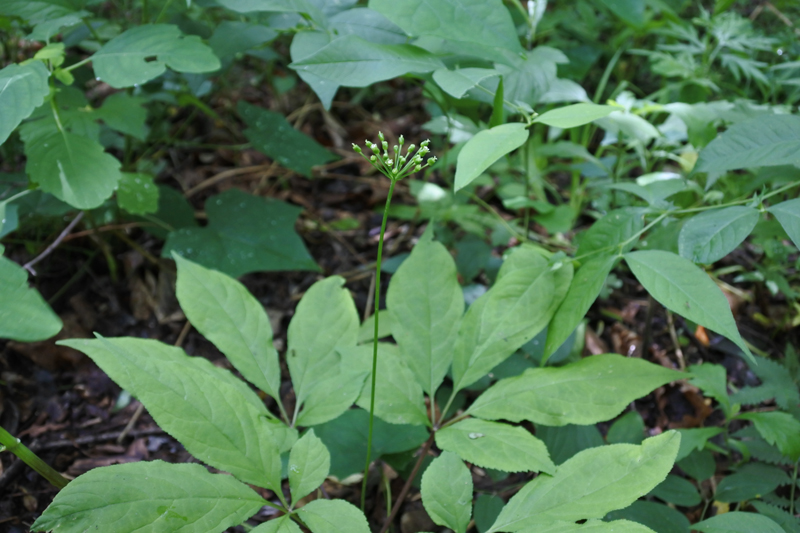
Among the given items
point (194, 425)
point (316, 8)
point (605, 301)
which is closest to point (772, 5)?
point (605, 301)

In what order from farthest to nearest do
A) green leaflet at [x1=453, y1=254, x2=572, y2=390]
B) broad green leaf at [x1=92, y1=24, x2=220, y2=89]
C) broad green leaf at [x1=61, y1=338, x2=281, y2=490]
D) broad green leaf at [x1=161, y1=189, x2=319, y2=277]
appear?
broad green leaf at [x1=161, y1=189, x2=319, y2=277], broad green leaf at [x1=92, y1=24, x2=220, y2=89], green leaflet at [x1=453, y1=254, x2=572, y2=390], broad green leaf at [x1=61, y1=338, x2=281, y2=490]

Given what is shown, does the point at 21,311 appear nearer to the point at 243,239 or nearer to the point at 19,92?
the point at 19,92

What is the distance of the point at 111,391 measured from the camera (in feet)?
5.24

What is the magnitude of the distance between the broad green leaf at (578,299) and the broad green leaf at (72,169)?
1.10 m

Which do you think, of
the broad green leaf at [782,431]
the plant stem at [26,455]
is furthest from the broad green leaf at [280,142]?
the broad green leaf at [782,431]

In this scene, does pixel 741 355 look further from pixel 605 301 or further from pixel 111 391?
pixel 111 391

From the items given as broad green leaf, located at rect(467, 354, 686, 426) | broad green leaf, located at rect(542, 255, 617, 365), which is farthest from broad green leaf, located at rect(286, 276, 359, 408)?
broad green leaf, located at rect(542, 255, 617, 365)

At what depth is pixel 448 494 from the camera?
3.08 feet

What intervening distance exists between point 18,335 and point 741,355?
1955 mm

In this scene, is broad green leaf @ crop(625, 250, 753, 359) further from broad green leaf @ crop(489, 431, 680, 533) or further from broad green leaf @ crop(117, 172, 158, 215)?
broad green leaf @ crop(117, 172, 158, 215)

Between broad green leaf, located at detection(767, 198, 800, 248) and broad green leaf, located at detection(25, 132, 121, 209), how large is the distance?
4.72 feet

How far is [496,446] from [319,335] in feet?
1.53

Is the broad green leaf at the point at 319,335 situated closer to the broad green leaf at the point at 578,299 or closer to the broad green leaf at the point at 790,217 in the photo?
the broad green leaf at the point at 578,299

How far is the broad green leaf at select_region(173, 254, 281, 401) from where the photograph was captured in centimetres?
115
